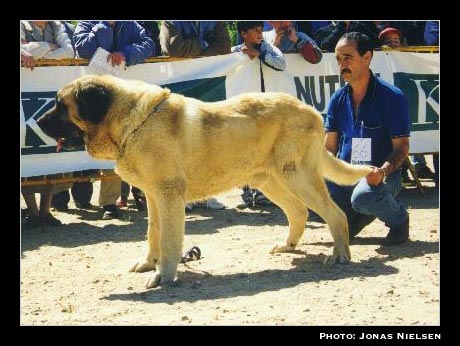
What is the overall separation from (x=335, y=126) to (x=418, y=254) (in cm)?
160

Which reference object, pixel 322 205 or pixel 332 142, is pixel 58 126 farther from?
pixel 332 142

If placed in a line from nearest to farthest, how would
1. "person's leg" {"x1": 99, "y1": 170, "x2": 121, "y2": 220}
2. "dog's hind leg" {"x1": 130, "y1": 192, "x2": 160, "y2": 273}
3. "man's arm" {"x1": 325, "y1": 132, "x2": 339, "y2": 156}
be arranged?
"dog's hind leg" {"x1": 130, "y1": 192, "x2": 160, "y2": 273} < "man's arm" {"x1": 325, "y1": 132, "x2": 339, "y2": 156} < "person's leg" {"x1": 99, "y1": 170, "x2": 121, "y2": 220}

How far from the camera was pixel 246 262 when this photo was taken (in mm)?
6727

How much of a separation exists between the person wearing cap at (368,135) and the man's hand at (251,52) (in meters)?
2.34

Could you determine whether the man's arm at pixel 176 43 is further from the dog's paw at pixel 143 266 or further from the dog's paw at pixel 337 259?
the dog's paw at pixel 337 259

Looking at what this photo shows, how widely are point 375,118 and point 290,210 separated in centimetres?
125

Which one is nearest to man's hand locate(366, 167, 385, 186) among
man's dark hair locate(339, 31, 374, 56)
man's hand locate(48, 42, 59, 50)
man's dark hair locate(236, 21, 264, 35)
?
man's dark hair locate(339, 31, 374, 56)

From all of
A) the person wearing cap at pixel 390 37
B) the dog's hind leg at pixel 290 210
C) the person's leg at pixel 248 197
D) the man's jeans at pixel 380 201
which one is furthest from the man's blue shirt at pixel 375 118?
the person wearing cap at pixel 390 37

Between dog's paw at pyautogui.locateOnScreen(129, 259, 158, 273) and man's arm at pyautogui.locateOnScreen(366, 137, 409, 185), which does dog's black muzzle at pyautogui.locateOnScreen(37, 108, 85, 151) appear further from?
man's arm at pyautogui.locateOnScreen(366, 137, 409, 185)

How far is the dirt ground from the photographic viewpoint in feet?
17.0

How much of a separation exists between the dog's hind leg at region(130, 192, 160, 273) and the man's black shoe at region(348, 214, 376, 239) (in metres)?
2.19
